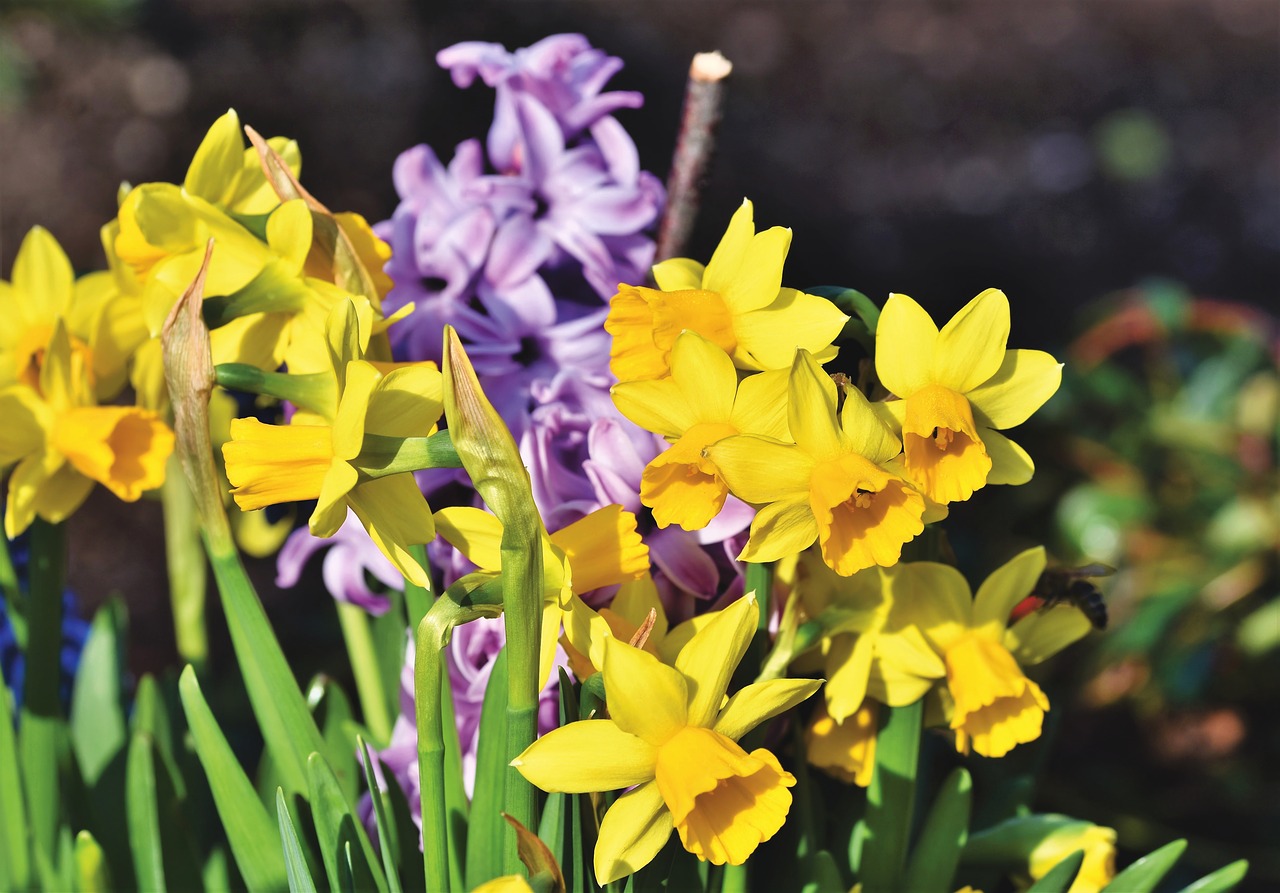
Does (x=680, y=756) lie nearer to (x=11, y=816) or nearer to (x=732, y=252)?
(x=732, y=252)

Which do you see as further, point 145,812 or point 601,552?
point 145,812

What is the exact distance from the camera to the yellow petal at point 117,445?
0.56 metres

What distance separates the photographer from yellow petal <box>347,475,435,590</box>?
44cm

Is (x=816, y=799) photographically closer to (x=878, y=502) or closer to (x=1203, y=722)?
(x=878, y=502)

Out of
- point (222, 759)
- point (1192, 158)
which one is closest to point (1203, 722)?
point (222, 759)

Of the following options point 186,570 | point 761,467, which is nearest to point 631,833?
point 761,467

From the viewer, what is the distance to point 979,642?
54 cm

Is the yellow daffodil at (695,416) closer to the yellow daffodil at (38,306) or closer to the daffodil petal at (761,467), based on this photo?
the daffodil petal at (761,467)

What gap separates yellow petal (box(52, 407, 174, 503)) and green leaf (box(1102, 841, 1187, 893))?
0.52 metres

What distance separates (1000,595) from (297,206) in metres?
0.37

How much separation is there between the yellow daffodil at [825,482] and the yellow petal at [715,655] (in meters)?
0.02

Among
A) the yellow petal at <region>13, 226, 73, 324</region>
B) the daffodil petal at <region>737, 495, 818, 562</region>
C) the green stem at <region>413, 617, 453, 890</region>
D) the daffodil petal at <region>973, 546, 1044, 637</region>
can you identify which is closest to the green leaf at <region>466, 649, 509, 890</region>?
the green stem at <region>413, 617, 453, 890</region>

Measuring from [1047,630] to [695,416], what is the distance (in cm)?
25

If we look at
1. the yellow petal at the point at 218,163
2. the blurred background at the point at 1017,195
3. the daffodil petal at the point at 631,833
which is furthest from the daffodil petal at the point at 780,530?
the yellow petal at the point at 218,163
